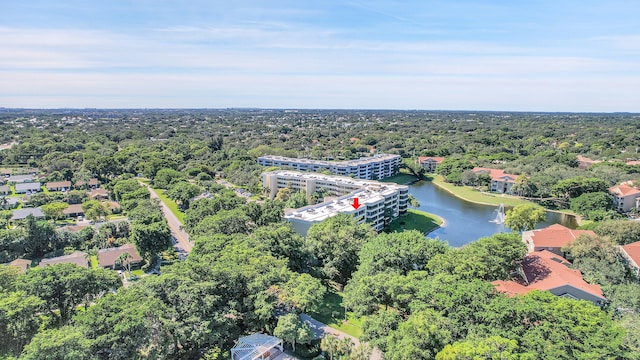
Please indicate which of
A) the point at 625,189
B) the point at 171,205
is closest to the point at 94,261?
the point at 171,205

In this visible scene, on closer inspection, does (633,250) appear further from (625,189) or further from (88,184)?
(88,184)

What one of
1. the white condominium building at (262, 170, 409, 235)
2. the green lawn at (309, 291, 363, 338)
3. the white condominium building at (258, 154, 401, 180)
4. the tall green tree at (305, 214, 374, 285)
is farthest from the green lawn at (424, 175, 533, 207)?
the green lawn at (309, 291, 363, 338)

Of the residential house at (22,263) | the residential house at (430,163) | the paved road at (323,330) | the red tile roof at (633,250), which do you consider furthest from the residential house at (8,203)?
the residential house at (430,163)

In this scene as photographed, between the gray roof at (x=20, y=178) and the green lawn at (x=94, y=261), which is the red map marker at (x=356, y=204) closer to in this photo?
the green lawn at (x=94, y=261)

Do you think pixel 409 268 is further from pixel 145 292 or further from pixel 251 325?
pixel 145 292

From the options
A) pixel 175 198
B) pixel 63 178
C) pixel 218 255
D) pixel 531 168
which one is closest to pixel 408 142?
pixel 531 168
